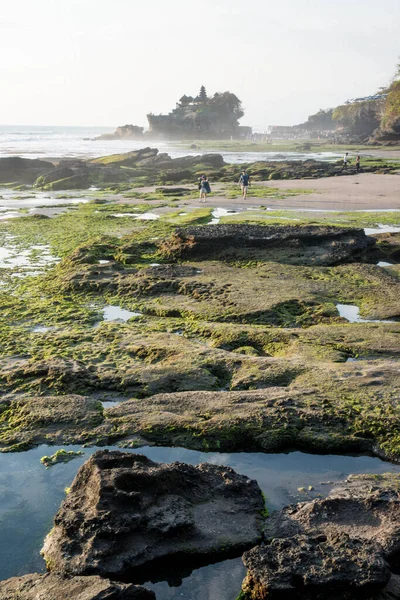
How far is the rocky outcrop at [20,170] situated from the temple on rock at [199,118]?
310ft

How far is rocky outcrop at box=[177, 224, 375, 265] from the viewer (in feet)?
48.4

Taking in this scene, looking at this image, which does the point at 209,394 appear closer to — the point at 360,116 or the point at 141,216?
the point at 141,216

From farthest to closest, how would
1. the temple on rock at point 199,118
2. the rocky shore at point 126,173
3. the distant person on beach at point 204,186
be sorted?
the temple on rock at point 199,118 → the rocky shore at point 126,173 → the distant person on beach at point 204,186

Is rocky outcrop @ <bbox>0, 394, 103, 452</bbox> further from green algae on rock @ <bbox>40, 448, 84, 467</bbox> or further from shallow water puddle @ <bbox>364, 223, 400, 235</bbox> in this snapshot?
shallow water puddle @ <bbox>364, 223, 400, 235</bbox>

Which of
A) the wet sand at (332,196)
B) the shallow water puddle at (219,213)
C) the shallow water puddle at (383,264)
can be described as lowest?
the shallow water puddle at (383,264)

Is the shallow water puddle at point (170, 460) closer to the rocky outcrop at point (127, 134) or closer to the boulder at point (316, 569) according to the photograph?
the boulder at point (316, 569)

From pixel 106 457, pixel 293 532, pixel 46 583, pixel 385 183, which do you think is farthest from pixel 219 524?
pixel 385 183

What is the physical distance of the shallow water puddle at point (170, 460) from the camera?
4.63 metres

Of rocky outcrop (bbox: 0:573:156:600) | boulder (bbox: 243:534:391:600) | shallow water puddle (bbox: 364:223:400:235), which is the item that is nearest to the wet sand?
shallow water puddle (bbox: 364:223:400:235)

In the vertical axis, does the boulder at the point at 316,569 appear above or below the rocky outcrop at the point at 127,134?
below

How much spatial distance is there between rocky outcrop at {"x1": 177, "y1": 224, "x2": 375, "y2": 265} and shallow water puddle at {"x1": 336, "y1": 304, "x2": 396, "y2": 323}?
10.8 feet

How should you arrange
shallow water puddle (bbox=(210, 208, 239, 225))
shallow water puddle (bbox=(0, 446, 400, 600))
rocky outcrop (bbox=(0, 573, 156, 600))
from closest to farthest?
rocky outcrop (bbox=(0, 573, 156, 600)), shallow water puddle (bbox=(0, 446, 400, 600)), shallow water puddle (bbox=(210, 208, 239, 225))

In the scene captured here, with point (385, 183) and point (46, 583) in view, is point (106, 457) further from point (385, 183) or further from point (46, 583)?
point (385, 183)

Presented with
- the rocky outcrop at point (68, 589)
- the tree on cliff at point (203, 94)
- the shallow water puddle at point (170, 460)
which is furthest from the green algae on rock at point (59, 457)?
the tree on cliff at point (203, 94)
